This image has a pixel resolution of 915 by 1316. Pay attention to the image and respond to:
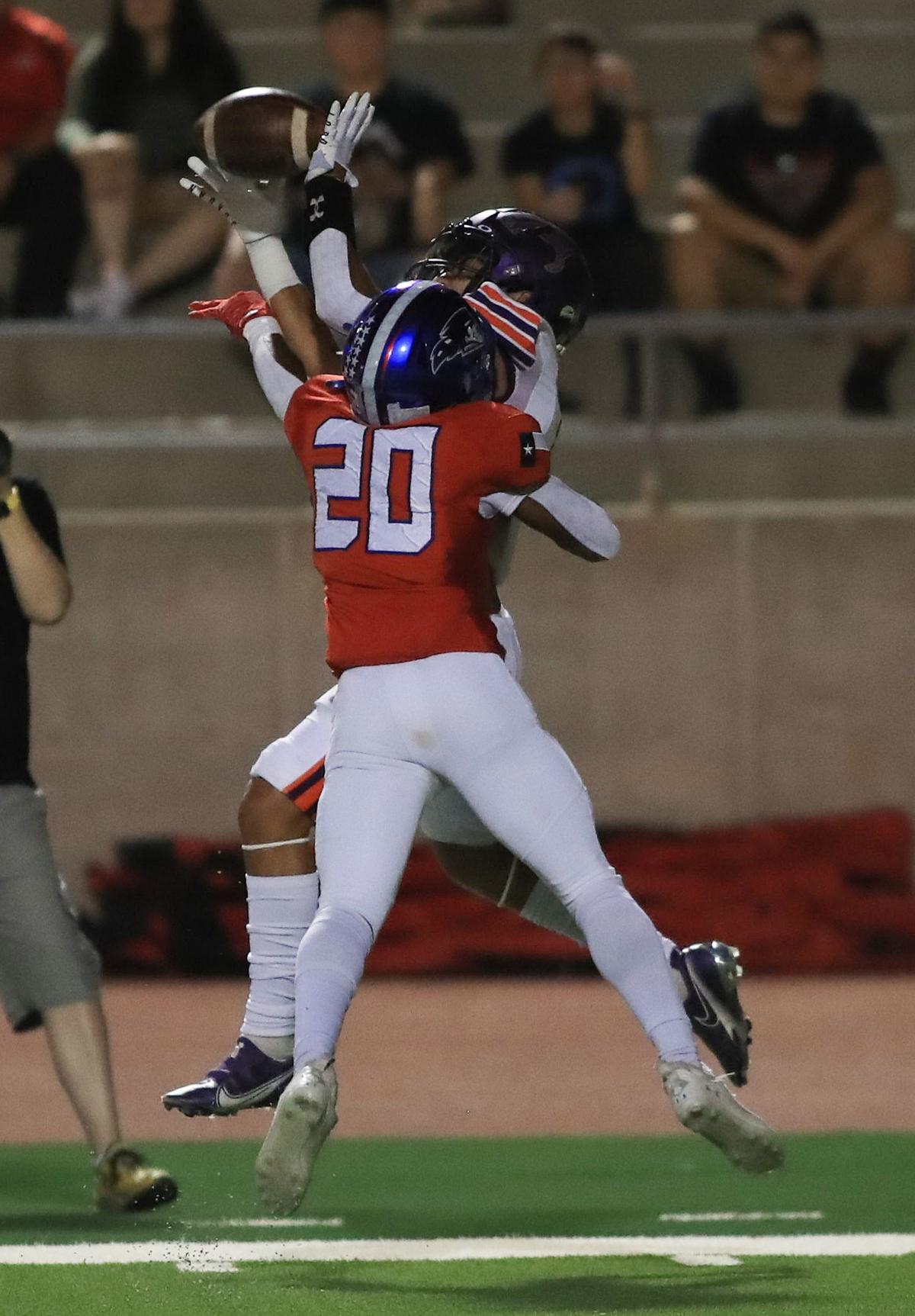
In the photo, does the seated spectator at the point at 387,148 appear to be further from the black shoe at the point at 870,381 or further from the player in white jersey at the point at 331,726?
the player in white jersey at the point at 331,726

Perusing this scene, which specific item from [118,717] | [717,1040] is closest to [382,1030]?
[118,717]

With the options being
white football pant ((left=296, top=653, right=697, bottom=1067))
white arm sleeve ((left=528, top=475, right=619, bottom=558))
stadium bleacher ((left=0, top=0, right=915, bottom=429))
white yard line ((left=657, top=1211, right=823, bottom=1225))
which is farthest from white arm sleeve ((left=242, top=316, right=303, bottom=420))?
stadium bleacher ((left=0, top=0, right=915, bottom=429))

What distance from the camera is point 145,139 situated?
1080cm

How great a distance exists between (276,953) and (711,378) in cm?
558

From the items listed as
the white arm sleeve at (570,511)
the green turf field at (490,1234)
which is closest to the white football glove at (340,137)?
the white arm sleeve at (570,511)

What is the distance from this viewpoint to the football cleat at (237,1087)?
16.6 ft

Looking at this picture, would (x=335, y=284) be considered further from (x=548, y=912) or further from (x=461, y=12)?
(x=461, y=12)

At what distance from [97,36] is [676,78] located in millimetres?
2797

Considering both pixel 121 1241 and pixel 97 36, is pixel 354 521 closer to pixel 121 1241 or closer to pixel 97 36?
pixel 121 1241

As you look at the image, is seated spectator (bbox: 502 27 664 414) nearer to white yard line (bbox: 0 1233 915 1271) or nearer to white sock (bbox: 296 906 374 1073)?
white yard line (bbox: 0 1233 915 1271)

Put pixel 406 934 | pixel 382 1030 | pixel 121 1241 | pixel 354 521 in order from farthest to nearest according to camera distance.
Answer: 1. pixel 406 934
2. pixel 382 1030
3. pixel 121 1241
4. pixel 354 521

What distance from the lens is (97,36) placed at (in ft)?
39.9

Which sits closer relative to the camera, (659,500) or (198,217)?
(659,500)

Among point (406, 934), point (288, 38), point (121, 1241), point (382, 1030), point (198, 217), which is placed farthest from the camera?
point (288, 38)
